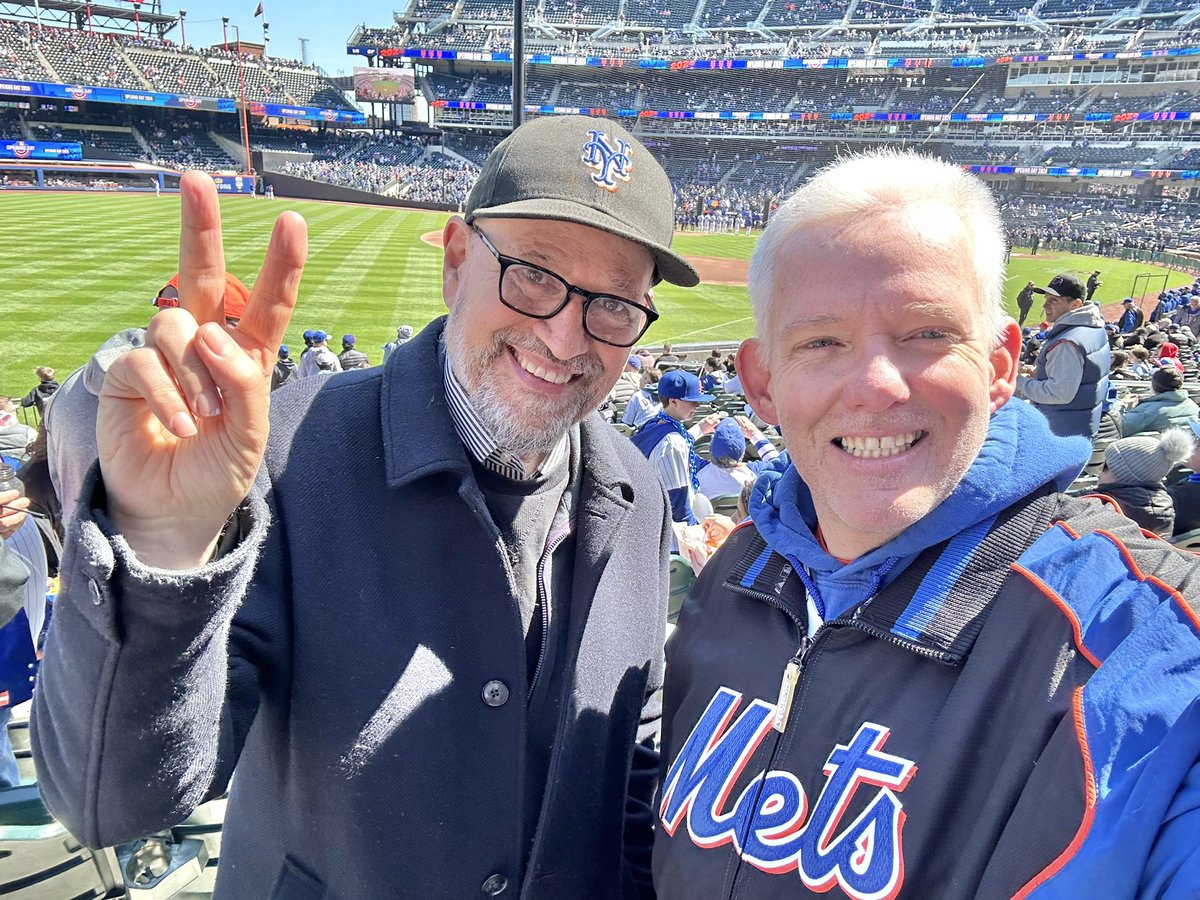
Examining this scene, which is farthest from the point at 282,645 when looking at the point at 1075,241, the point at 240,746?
the point at 1075,241

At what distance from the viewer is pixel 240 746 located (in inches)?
58.0

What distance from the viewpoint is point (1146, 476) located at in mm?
4336

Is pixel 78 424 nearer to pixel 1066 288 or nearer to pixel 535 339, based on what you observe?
pixel 535 339

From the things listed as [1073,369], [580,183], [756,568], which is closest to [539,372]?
[580,183]

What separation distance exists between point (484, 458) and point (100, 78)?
65594 millimetres

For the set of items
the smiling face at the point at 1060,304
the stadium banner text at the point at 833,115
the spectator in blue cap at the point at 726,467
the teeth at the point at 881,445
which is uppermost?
the stadium banner text at the point at 833,115

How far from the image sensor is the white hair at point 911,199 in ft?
4.63

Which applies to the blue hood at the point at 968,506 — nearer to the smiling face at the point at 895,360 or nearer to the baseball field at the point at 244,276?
the smiling face at the point at 895,360

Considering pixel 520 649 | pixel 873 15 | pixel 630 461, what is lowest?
pixel 520 649

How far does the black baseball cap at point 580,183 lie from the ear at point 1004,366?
→ 79cm

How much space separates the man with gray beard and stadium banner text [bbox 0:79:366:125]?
60.2 m

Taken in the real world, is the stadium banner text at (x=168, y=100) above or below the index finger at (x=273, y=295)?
below

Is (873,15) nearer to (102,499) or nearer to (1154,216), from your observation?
(1154,216)

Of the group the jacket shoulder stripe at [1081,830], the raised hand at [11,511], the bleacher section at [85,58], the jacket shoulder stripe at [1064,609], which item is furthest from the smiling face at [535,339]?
the bleacher section at [85,58]
